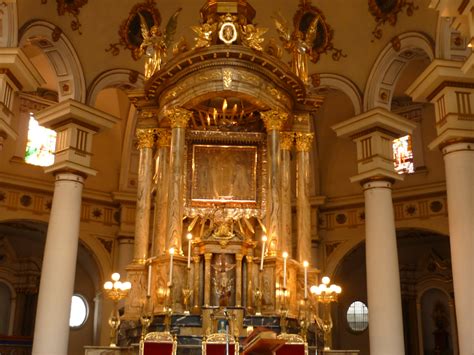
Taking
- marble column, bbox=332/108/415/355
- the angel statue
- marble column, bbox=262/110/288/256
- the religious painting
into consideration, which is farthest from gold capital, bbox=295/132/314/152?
the angel statue

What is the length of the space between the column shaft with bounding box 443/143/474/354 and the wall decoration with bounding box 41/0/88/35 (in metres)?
8.83

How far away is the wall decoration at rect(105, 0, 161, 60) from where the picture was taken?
16.0 m

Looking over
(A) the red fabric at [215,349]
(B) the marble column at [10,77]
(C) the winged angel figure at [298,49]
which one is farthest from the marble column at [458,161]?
(B) the marble column at [10,77]

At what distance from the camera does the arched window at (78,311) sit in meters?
20.8

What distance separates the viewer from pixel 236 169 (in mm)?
13281

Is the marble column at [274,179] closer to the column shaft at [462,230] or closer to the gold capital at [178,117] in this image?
the gold capital at [178,117]

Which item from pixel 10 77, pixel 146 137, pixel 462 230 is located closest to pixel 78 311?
pixel 146 137

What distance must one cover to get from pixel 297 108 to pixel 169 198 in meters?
3.48

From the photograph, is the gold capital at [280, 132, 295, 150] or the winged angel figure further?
the winged angel figure

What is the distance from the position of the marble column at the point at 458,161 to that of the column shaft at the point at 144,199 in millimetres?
5339

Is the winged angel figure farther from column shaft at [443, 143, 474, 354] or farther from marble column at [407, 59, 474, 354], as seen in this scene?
column shaft at [443, 143, 474, 354]

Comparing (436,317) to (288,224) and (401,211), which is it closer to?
(401,211)

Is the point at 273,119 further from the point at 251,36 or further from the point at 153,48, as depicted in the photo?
the point at 153,48

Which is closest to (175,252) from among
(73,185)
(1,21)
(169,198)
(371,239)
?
(169,198)
